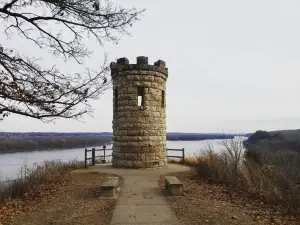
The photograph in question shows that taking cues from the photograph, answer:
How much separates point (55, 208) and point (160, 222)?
Answer: 10.3 feet

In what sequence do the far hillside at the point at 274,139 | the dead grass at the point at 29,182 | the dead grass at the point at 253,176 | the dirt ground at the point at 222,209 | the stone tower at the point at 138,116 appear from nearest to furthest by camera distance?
the dirt ground at the point at 222,209 → the dead grass at the point at 253,176 → the dead grass at the point at 29,182 → the stone tower at the point at 138,116 → the far hillside at the point at 274,139

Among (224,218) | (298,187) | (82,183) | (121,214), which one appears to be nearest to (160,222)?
(121,214)

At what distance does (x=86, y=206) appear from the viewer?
25.8 ft

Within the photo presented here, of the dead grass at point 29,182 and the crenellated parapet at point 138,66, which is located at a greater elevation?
the crenellated parapet at point 138,66

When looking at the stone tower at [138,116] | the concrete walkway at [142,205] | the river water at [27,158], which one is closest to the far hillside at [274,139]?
the river water at [27,158]

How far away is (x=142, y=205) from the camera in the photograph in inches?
305

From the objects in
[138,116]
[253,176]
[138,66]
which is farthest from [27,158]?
[253,176]

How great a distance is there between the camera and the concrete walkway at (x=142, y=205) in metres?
6.48

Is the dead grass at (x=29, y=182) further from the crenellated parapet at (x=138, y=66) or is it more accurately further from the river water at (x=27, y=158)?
the crenellated parapet at (x=138, y=66)

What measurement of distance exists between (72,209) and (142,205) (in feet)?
5.95

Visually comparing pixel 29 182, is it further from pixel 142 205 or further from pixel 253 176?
pixel 253 176

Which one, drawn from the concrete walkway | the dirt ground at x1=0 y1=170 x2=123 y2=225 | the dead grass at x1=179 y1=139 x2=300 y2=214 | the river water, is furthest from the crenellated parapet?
the dirt ground at x1=0 y1=170 x2=123 y2=225

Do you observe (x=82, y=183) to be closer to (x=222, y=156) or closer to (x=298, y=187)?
(x=222, y=156)

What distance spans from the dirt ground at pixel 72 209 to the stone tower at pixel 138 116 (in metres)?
4.48
